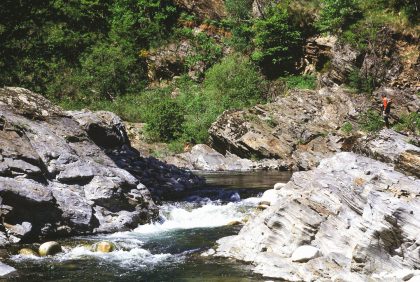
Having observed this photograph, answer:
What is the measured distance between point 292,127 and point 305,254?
32.8 m

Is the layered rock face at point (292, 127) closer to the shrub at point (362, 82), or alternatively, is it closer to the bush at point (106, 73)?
the shrub at point (362, 82)

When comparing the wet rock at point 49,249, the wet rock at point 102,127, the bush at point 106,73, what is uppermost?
the bush at point 106,73

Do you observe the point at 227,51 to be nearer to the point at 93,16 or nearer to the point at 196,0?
the point at 196,0

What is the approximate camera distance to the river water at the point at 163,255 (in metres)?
11.7

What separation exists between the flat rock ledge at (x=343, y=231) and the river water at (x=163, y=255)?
3.29 feet

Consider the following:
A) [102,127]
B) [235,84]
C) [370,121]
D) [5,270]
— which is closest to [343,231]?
[5,270]

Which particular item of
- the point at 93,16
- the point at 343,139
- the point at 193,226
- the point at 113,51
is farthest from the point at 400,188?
the point at 113,51

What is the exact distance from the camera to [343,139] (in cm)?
4181

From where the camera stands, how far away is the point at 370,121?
41.9m

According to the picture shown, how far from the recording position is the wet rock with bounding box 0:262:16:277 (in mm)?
11528

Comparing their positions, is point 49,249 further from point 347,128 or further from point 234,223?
point 347,128

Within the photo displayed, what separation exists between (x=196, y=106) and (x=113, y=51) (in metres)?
15.1

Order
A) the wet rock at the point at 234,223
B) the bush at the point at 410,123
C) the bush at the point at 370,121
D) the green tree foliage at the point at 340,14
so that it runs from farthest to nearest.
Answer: the green tree foliage at the point at 340,14, the bush at the point at 370,121, the bush at the point at 410,123, the wet rock at the point at 234,223

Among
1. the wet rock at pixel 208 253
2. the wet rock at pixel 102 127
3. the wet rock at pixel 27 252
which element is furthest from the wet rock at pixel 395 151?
the wet rock at pixel 102 127
